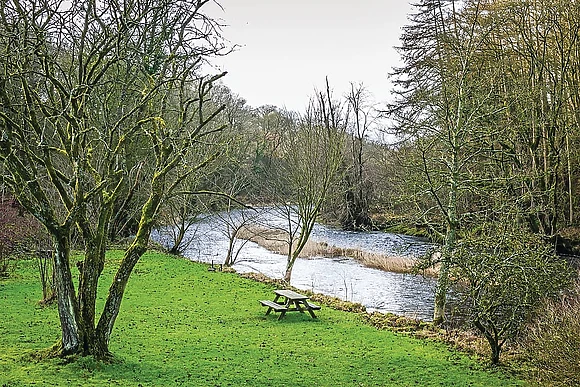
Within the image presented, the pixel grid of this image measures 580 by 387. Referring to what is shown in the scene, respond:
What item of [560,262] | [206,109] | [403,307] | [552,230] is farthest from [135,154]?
[560,262]

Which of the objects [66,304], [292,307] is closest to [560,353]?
[66,304]

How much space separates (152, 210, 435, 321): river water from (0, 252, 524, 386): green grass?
3.06 metres

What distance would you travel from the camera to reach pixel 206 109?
28016 mm

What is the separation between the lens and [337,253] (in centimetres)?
2516

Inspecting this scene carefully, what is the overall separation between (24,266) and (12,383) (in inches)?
453

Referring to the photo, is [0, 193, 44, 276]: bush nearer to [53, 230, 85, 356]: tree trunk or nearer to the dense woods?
the dense woods

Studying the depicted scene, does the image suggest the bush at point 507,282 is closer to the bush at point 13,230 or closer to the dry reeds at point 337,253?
the bush at point 13,230

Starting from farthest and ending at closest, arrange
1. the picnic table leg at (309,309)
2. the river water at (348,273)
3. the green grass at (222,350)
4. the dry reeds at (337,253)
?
the dry reeds at (337,253), the river water at (348,273), the picnic table leg at (309,309), the green grass at (222,350)

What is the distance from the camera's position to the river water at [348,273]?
51.9 feet

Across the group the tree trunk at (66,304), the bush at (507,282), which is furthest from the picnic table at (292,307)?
the tree trunk at (66,304)

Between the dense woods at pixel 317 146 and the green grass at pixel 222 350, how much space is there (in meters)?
0.70

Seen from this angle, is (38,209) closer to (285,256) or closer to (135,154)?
(135,154)

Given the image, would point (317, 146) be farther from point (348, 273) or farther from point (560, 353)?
point (560, 353)

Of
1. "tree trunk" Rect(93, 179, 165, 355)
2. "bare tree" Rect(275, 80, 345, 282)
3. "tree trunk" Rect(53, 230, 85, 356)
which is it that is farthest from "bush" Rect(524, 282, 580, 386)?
"bare tree" Rect(275, 80, 345, 282)
